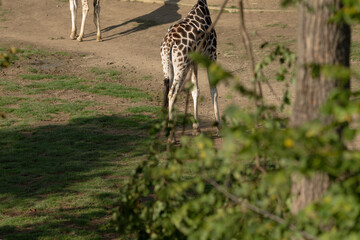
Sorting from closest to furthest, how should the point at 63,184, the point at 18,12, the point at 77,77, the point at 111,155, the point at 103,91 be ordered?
the point at 63,184, the point at 111,155, the point at 103,91, the point at 77,77, the point at 18,12

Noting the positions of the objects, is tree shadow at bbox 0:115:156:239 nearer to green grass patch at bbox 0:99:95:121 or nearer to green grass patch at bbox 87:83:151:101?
green grass patch at bbox 0:99:95:121

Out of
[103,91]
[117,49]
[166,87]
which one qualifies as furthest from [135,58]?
[166,87]

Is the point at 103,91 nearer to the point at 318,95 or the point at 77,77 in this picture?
the point at 77,77

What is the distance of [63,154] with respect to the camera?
794 cm

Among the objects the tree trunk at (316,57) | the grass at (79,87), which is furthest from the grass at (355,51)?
the tree trunk at (316,57)

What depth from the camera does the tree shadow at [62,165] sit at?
5812 mm

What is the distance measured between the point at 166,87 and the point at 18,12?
12.8m

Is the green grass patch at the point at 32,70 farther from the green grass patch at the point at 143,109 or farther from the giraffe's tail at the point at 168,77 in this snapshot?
the giraffe's tail at the point at 168,77

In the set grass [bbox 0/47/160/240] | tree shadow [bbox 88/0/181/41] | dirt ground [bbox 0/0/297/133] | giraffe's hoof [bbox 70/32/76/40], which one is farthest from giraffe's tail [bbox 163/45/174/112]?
giraffe's hoof [bbox 70/32/76/40]

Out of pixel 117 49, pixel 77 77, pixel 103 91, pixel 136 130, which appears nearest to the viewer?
pixel 136 130

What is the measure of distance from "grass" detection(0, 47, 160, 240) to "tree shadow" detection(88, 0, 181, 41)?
5.03m

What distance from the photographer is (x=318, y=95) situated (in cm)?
256

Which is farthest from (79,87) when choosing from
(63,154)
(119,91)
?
(63,154)

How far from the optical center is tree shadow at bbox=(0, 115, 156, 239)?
5.81 metres
